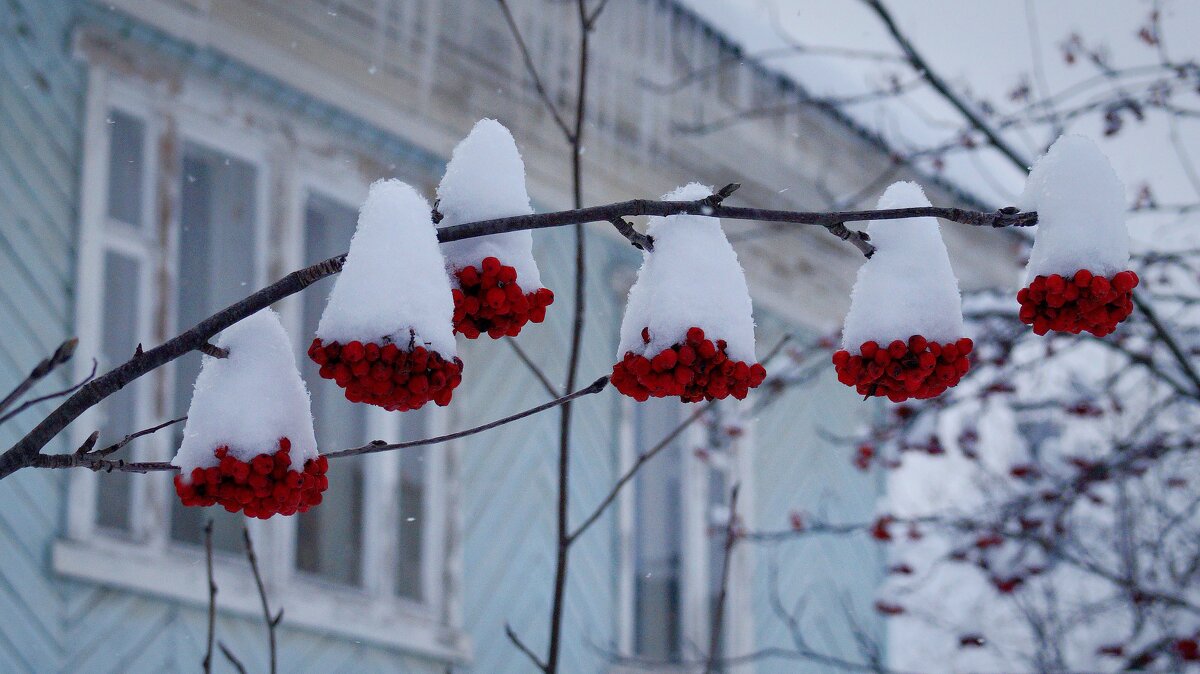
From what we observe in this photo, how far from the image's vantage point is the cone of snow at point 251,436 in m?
1.44

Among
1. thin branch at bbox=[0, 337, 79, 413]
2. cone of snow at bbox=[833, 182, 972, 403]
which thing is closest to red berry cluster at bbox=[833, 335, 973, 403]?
cone of snow at bbox=[833, 182, 972, 403]

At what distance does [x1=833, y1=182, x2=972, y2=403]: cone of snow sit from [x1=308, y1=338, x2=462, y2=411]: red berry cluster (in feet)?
1.64

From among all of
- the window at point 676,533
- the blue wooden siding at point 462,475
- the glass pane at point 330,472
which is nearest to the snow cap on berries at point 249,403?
the blue wooden siding at point 462,475

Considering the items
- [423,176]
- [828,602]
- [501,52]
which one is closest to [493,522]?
[423,176]

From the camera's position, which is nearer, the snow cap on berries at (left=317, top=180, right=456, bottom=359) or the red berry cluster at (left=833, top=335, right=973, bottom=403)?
the snow cap on berries at (left=317, top=180, right=456, bottom=359)

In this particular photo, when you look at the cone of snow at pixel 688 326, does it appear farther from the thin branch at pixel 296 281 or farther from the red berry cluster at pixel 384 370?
the red berry cluster at pixel 384 370

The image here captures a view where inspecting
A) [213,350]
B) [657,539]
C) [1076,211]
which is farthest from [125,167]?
[1076,211]

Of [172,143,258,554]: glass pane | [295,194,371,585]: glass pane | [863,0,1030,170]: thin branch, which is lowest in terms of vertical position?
[295,194,371,585]: glass pane

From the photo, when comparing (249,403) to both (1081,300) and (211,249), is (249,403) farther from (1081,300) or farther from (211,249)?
(211,249)

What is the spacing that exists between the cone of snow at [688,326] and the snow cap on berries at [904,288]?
6.1 inches

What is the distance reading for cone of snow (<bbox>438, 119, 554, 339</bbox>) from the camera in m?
1.51

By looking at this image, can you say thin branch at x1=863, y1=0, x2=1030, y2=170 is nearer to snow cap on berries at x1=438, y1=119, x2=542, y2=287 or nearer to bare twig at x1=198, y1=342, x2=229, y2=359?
snow cap on berries at x1=438, y1=119, x2=542, y2=287

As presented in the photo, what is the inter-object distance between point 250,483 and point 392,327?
263 millimetres

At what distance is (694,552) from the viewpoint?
731cm
